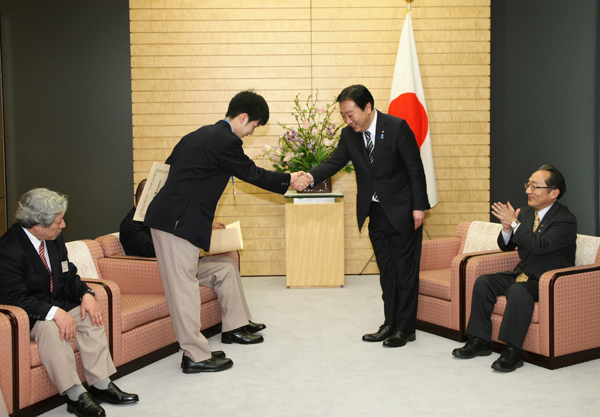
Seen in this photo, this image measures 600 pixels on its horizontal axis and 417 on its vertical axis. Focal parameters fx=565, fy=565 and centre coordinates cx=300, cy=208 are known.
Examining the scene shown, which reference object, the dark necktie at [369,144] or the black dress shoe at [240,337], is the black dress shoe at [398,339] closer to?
the black dress shoe at [240,337]

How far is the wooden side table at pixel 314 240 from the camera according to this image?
527cm

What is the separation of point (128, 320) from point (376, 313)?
2.02 metres

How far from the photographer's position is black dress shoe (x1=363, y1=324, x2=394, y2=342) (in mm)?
3721

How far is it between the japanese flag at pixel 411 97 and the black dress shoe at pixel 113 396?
3.63 metres

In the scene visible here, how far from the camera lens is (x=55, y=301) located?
9.21 feet

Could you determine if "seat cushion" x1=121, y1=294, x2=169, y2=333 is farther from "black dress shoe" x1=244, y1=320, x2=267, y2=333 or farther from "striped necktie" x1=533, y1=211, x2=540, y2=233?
"striped necktie" x1=533, y1=211, x2=540, y2=233

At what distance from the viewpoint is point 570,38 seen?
455 cm

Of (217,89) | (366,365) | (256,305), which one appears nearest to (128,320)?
(366,365)

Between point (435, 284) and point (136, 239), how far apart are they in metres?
2.05

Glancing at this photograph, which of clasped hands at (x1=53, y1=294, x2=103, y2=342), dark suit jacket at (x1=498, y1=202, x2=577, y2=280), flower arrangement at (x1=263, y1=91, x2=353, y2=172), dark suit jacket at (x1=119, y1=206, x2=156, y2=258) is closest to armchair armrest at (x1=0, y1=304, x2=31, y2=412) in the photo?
clasped hands at (x1=53, y1=294, x2=103, y2=342)

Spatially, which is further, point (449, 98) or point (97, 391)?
point (449, 98)

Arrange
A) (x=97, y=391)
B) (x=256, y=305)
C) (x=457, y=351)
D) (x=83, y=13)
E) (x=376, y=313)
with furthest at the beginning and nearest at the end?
(x=83, y=13) < (x=256, y=305) < (x=376, y=313) < (x=457, y=351) < (x=97, y=391)

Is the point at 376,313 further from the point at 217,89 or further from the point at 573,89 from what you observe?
the point at 217,89

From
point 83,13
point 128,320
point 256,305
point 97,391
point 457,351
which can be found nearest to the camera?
point 97,391
